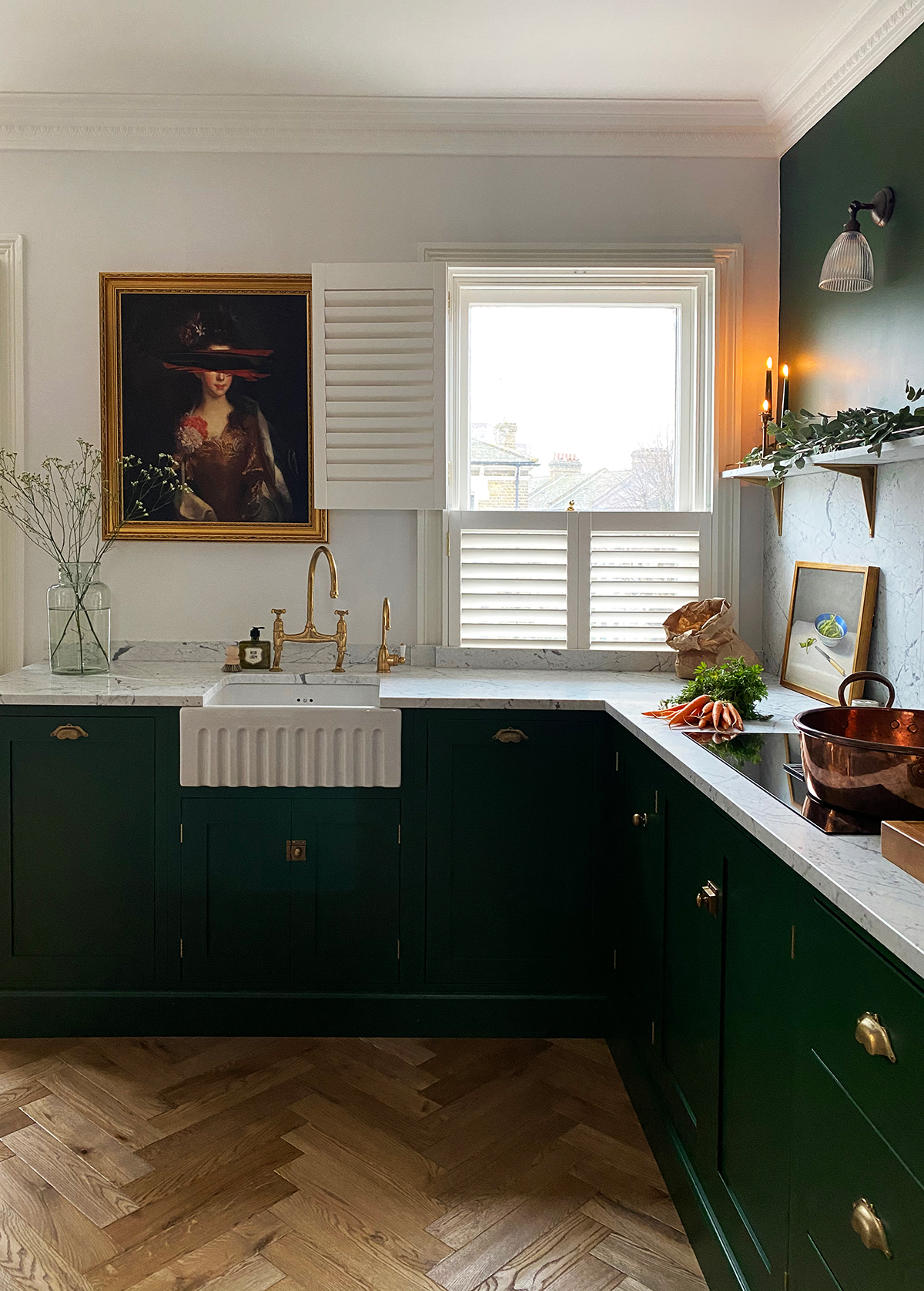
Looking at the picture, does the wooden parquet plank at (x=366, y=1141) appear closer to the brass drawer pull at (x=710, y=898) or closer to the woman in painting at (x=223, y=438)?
the brass drawer pull at (x=710, y=898)

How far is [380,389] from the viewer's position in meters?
3.23

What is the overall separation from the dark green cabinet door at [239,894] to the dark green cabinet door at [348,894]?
0.09 ft

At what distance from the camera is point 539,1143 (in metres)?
2.32

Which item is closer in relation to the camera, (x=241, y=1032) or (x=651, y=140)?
(x=241, y=1032)

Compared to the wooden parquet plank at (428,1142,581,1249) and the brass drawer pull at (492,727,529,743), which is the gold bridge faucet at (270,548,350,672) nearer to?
the brass drawer pull at (492,727,529,743)

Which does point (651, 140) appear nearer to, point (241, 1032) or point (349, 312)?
point (349, 312)

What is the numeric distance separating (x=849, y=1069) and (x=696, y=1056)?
0.71 metres

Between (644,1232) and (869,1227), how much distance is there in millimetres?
946

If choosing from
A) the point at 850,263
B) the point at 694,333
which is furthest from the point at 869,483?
the point at 694,333

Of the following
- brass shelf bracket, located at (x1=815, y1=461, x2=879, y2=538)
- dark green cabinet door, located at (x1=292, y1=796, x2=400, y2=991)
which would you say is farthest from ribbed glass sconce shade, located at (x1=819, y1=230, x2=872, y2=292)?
dark green cabinet door, located at (x1=292, y1=796, x2=400, y2=991)

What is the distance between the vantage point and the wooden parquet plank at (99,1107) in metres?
2.34

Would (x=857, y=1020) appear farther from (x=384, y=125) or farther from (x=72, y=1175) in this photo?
(x=384, y=125)

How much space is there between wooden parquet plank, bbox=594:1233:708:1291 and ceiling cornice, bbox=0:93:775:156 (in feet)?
9.98

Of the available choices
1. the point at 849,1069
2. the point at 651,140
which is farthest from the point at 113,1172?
the point at 651,140
